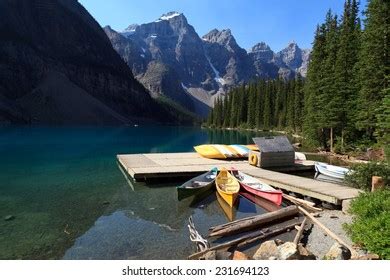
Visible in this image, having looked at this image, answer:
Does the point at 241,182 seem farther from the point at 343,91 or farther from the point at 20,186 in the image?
the point at 343,91

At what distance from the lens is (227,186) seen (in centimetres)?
2295

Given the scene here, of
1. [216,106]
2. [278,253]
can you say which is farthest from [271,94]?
[278,253]

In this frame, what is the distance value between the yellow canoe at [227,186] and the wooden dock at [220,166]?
2671mm

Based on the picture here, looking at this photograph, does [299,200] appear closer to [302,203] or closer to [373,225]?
[302,203]

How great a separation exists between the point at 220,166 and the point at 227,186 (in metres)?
8.62

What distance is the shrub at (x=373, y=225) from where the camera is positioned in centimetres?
1035

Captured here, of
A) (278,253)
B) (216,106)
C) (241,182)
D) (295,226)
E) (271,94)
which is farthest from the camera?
(216,106)

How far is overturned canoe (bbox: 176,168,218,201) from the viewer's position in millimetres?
22062

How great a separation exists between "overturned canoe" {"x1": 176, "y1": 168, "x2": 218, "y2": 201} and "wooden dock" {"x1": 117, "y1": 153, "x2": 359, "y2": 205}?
3750 millimetres

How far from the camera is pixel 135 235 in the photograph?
1627cm

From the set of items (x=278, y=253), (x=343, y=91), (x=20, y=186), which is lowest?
(x=20, y=186)

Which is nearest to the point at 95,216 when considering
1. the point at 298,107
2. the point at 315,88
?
the point at 315,88

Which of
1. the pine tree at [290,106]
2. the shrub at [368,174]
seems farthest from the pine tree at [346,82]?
the pine tree at [290,106]
